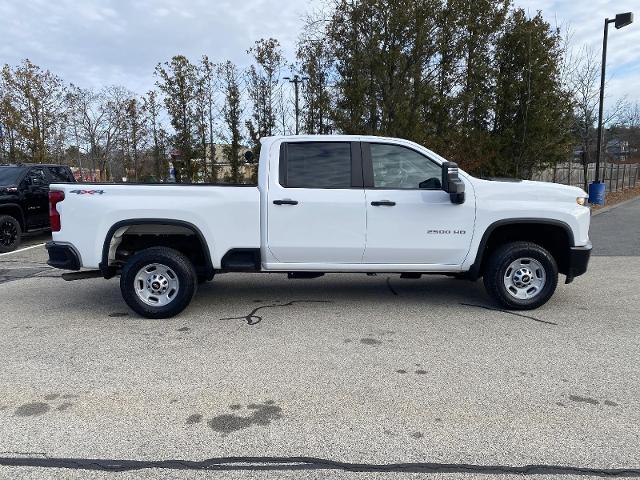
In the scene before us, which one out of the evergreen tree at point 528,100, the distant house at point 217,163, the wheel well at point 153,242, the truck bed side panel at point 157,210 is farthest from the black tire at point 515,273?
the distant house at point 217,163

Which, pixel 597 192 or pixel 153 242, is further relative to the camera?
pixel 597 192

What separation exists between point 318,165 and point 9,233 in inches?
324

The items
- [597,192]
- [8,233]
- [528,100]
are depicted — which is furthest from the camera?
[597,192]

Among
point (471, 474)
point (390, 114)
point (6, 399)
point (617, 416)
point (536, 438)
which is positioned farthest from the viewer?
point (390, 114)

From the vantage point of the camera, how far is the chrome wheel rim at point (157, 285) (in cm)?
534

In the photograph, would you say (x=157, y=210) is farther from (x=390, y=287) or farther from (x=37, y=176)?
(x=37, y=176)

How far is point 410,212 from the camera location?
5.29 metres

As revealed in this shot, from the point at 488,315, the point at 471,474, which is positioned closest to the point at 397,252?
the point at 488,315

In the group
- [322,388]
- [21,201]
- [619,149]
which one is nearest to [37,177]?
[21,201]

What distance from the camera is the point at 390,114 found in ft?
49.9

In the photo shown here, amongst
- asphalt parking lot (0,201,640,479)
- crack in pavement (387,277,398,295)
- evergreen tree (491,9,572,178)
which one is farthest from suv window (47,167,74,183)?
evergreen tree (491,9,572,178)

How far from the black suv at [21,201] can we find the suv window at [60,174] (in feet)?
0.23

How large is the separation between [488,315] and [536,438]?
2.56 meters

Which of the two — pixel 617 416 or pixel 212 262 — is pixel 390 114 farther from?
pixel 617 416
